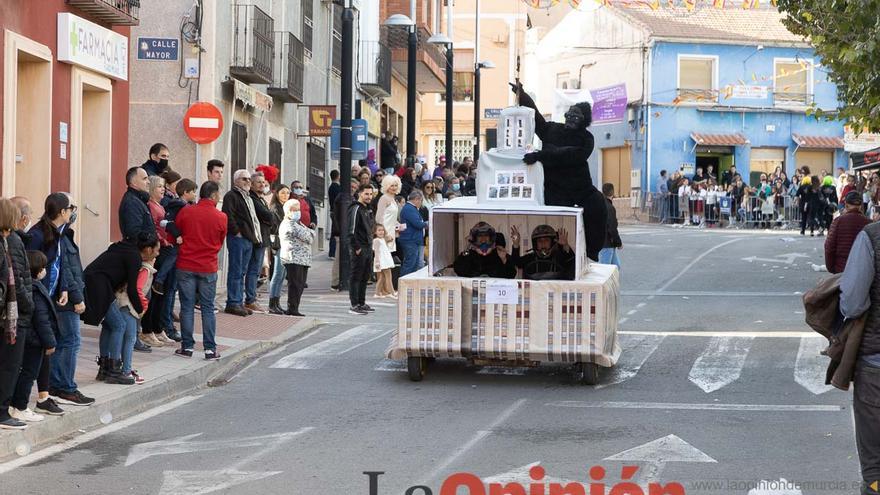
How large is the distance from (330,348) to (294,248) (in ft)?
9.79

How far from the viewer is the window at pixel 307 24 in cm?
3056

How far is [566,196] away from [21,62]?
7.08 metres

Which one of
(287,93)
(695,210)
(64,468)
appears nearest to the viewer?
(64,468)

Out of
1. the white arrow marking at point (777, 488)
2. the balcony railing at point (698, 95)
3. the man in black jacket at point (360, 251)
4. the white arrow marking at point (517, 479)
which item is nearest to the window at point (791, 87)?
the balcony railing at point (698, 95)

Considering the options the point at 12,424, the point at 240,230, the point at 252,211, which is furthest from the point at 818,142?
the point at 12,424

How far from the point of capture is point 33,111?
16828mm

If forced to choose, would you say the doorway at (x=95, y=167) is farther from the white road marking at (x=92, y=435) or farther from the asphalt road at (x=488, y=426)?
the white road marking at (x=92, y=435)

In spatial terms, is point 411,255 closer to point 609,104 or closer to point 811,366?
point 811,366

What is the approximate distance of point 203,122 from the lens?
64.2 ft

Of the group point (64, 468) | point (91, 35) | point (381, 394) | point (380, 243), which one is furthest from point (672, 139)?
point (64, 468)

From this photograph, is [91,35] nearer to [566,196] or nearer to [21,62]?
[21,62]

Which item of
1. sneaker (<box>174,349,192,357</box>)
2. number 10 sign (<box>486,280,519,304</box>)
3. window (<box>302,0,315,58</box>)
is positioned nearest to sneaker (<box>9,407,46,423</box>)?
sneaker (<box>174,349,192,357</box>)

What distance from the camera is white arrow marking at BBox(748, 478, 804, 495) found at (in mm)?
8148

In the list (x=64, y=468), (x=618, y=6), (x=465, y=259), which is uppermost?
(x=618, y=6)
